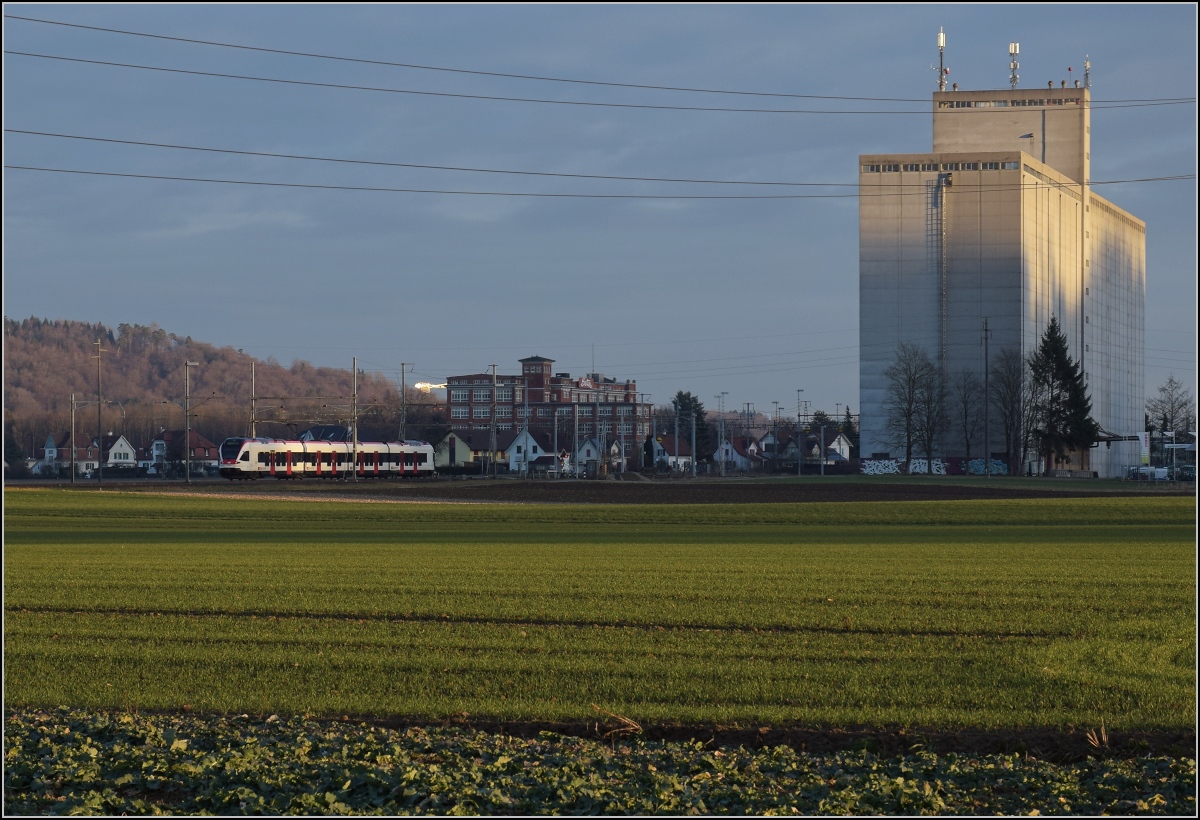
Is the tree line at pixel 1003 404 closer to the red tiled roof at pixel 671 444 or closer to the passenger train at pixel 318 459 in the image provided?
the passenger train at pixel 318 459

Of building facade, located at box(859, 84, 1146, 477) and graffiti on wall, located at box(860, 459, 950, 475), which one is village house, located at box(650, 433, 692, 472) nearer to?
graffiti on wall, located at box(860, 459, 950, 475)

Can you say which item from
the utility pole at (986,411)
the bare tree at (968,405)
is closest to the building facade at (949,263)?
the utility pole at (986,411)

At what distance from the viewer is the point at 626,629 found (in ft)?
52.0

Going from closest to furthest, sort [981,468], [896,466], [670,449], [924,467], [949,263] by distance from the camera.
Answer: [924,467]
[981,468]
[896,466]
[949,263]
[670,449]

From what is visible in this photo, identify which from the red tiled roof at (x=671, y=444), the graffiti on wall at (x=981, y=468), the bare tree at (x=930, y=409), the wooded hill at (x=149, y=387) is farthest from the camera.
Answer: the red tiled roof at (x=671, y=444)

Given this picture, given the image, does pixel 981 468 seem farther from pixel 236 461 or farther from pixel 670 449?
pixel 670 449

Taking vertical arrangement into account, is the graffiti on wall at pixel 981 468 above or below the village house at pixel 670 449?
below

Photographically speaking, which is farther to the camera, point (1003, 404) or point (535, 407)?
point (535, 407)

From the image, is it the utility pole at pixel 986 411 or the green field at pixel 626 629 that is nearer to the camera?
the green field at pixel 626 629

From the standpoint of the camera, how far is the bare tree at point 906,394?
9850cm

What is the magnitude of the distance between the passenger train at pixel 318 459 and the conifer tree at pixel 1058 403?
5299 centimetres

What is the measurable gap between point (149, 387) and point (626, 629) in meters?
100

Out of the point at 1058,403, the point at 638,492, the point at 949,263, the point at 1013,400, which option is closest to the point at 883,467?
the point at 1013,400

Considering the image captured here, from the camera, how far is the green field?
11.7 metres
